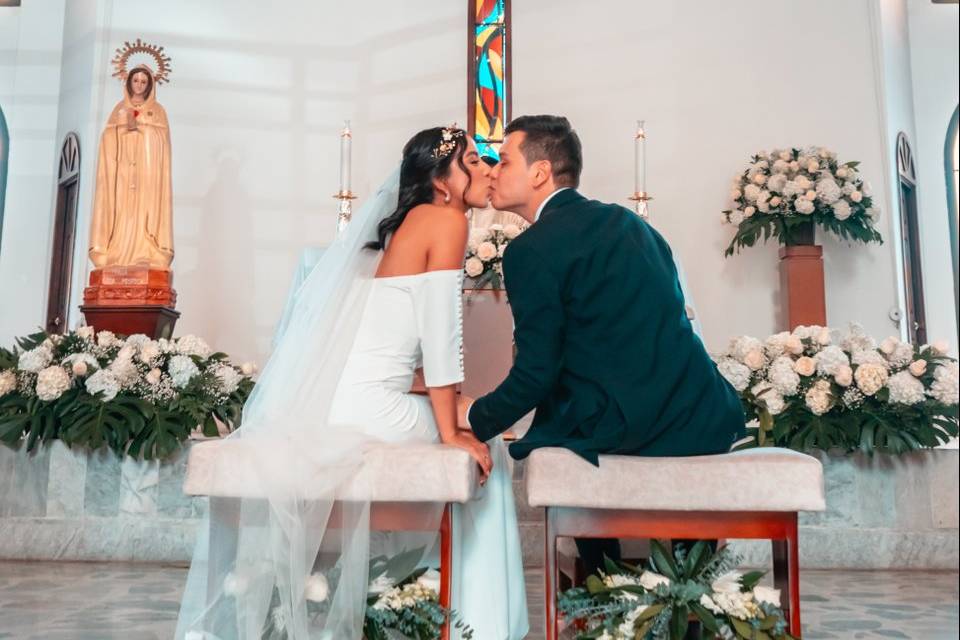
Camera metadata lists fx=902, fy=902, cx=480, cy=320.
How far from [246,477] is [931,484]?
11.9ft

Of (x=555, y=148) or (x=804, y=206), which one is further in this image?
(x=804, y=206)

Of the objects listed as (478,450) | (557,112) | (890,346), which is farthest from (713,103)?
(478,450)

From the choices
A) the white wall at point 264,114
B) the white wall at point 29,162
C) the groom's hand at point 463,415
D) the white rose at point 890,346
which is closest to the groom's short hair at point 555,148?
the groom's hand at point 463,415

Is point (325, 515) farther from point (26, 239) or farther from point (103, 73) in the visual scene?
point (26, 239)

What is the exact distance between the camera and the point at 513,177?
2797mm

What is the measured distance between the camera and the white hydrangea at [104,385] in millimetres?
4574

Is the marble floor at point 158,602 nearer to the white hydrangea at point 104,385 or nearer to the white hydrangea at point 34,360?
the white hydrangea at point 104,385

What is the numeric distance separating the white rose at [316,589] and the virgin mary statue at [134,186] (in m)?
4.41

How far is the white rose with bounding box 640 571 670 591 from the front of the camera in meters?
2.34

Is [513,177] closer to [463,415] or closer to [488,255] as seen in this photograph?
[463,415]

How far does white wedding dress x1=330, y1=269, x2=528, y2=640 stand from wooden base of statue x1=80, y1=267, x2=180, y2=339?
11.0ft

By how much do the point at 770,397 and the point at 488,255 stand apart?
1.67 m

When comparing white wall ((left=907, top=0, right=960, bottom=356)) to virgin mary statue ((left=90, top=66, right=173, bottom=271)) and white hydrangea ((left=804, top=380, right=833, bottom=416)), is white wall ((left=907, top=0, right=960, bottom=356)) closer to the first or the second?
white hydrangea ((left=804, top=380, right=833, bottom=416))

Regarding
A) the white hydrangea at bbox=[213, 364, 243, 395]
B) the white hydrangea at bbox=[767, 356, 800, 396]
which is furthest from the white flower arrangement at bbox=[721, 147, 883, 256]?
the white hydrangea at bbox=[213, 364, 243, 395]
